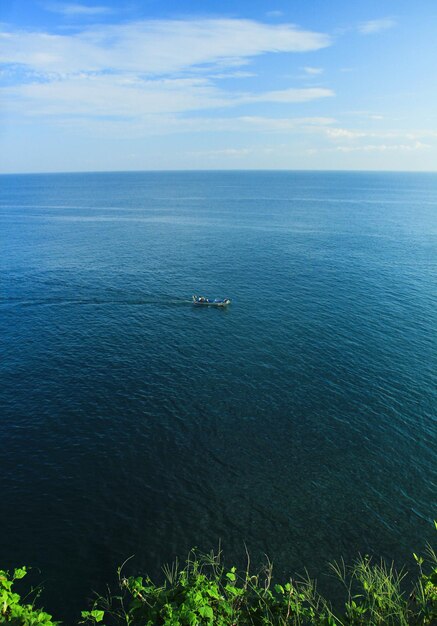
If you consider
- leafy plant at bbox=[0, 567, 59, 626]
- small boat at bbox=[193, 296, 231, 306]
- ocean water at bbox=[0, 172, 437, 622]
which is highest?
leafy plant at bbox=[0, 567, 59, 626]

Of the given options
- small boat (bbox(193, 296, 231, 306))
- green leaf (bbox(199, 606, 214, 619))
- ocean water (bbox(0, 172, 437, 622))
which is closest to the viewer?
green leaf (bbox(199, 606, 214, 619))

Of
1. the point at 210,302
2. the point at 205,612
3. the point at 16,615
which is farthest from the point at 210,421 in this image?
the point at 210,302

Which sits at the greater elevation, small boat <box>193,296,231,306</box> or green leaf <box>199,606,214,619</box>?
green leaf <box>199,606,214,619</box>

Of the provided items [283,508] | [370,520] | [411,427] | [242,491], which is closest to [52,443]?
[242,491]

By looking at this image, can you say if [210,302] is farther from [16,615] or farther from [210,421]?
[16,615]

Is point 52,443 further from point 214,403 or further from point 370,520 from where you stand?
point 370,520

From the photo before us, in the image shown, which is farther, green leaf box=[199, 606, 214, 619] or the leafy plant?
green leaf box=[199, 606, 214, 619]

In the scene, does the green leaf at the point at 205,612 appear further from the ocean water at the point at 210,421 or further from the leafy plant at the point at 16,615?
the ocean water at the point at 210,421

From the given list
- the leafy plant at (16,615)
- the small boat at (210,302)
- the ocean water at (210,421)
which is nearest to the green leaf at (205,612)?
the leafy plant at (16,615)

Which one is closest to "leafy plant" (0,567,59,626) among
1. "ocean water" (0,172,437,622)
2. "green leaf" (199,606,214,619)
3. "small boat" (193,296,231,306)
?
"green leaf" (199,606,214,619)

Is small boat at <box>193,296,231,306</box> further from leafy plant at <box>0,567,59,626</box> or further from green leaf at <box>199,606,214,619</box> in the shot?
leafy plant at <box>0,567,59,626</box>
